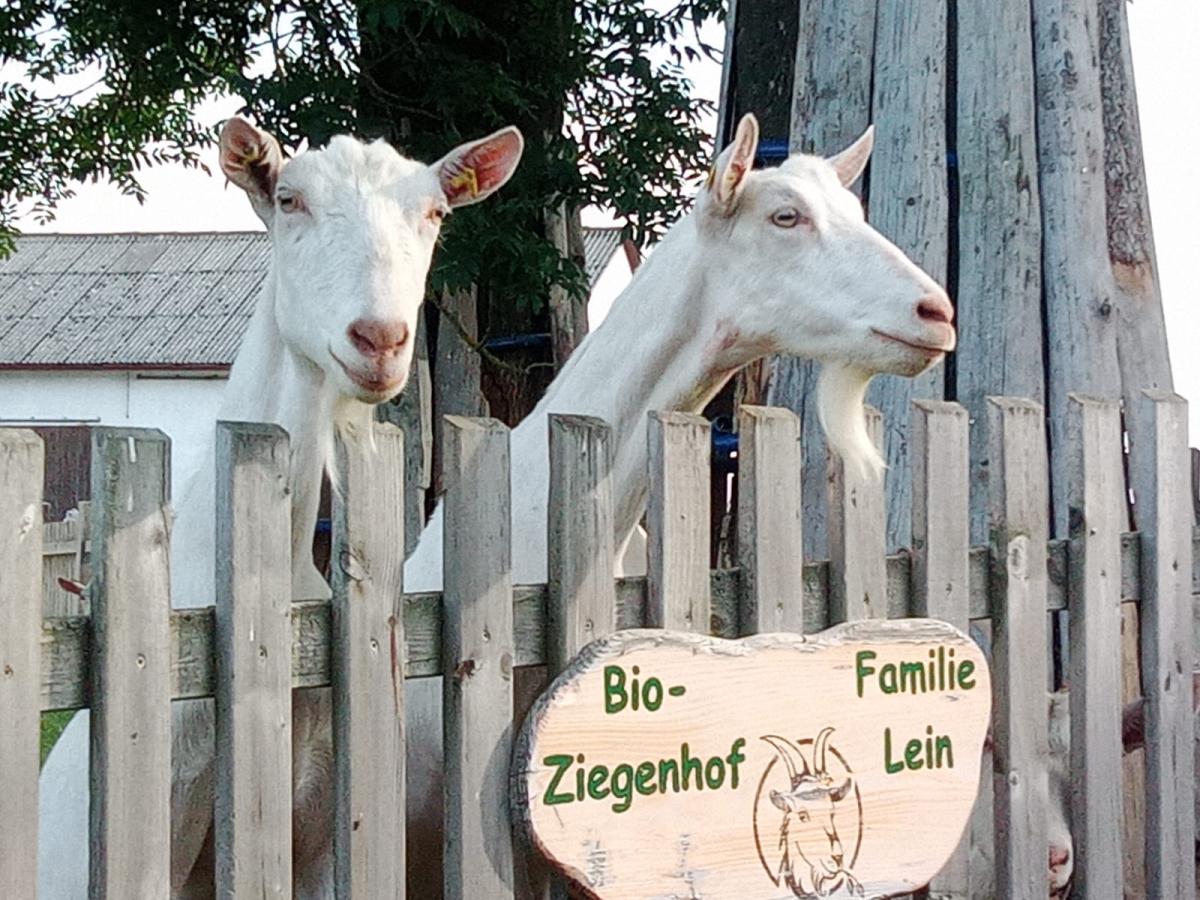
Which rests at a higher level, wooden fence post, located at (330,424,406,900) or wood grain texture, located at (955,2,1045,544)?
wood grain texture, located at (955,2,1045,544)

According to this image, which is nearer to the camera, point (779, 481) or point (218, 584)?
point (218, 584)

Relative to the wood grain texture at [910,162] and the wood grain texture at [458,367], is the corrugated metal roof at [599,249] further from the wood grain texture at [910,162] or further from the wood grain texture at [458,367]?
the wood grain texture at [910,162]

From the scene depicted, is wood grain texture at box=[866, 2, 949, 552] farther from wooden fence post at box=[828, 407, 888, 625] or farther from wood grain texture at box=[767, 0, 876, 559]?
wooden fence post at box=[828, 407, 888, 625]

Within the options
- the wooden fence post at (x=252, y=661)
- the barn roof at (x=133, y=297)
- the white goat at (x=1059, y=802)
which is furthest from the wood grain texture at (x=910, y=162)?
the barn roof at (x=133, y=297)

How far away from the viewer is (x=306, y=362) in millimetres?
3377

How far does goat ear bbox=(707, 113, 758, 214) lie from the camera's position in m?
3.60

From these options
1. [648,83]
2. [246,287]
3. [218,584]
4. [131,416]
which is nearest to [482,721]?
[218,584]

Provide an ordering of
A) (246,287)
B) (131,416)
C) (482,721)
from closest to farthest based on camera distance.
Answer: (482,721), (131,416), (246,287)

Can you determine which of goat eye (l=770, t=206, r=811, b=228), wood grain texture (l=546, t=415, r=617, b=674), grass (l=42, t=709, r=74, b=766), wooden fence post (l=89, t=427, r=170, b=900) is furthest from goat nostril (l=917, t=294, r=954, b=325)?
grass (l=42, t=709, r=74, b=766)

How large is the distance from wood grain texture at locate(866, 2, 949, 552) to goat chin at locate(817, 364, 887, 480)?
4.09ft

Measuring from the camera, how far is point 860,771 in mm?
3174

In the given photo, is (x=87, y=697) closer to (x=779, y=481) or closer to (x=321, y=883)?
(x=321, y=883)

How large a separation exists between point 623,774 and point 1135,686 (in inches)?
95.6

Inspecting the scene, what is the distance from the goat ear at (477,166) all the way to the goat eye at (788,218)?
1.94 feet
